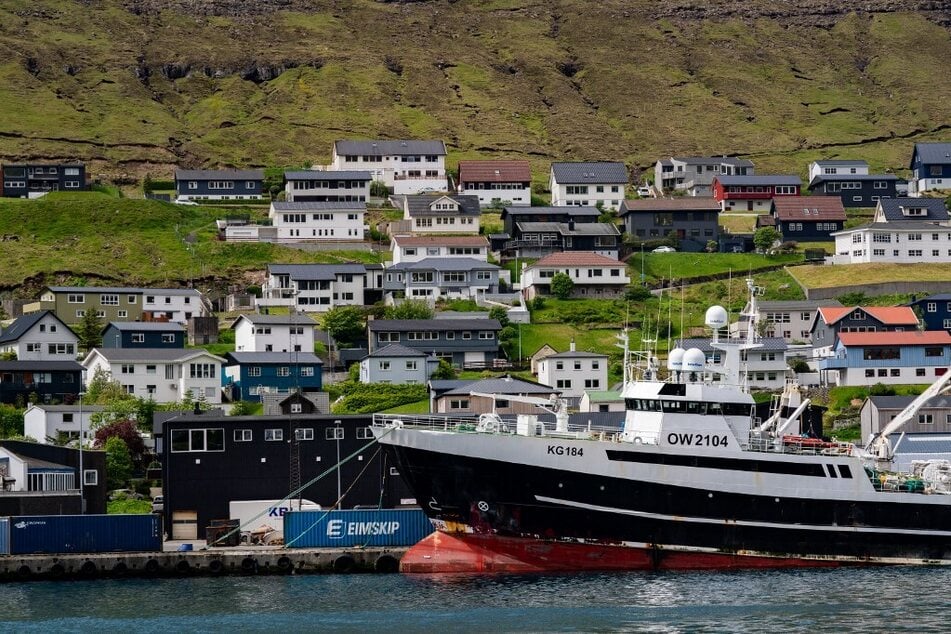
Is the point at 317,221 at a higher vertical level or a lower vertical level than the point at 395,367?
higher

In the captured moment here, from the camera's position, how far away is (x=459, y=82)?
6905 inches

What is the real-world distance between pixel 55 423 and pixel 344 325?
2359 centimetres

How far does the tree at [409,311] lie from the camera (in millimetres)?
105938

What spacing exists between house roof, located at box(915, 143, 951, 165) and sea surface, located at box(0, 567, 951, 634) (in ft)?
283

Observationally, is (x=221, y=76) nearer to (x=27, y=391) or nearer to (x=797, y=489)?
(x=27, y=391)

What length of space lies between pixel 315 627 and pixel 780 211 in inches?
3241

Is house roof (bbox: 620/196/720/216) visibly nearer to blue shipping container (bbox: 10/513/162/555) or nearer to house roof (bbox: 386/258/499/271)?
house roof (bbox: 386/258/499/271)

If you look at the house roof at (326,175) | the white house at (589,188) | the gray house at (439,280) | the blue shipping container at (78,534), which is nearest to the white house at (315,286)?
the gray house at (439,280)

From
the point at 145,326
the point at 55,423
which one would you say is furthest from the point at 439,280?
the point at 55,423

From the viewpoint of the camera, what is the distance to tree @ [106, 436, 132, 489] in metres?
76.8

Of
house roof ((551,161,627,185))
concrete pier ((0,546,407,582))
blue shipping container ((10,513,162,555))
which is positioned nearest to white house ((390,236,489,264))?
house roof ((551,161,627,185))

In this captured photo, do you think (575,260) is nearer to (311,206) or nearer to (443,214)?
(443,214)

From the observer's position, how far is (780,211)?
126125 mm

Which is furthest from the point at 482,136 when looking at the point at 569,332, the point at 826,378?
the point at 826,378
